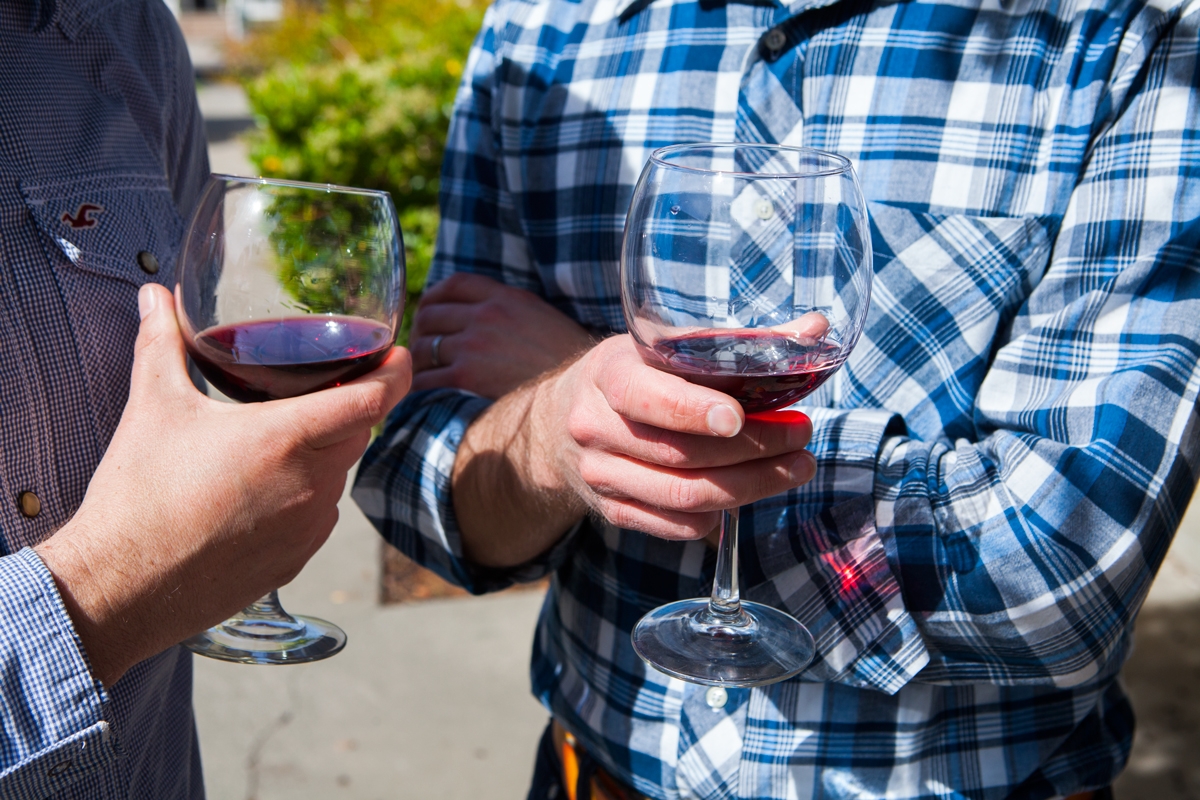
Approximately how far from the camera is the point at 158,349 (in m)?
1.20

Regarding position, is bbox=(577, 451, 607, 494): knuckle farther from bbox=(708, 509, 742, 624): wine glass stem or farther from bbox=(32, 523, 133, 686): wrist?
bbox=(32, 523, 133, 686): wrist

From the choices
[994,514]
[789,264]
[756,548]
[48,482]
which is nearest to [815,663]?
[756,548]

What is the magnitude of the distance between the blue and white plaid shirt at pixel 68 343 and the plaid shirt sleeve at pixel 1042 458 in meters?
0.91

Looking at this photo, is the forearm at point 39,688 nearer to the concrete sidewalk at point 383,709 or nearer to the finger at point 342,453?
the finger at point 342,453

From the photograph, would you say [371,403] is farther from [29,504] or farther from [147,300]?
[29,504]

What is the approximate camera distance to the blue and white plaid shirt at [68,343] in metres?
1.05

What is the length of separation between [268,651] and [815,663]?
2.58 feet

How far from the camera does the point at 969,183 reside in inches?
57.9

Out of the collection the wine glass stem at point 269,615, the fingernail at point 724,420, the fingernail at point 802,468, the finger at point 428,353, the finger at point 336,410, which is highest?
the fingernail at point 724,420

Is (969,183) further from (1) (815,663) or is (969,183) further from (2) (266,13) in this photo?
(2) (266,13)

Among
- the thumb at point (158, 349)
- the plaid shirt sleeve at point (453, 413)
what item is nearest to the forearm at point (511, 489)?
the plaid shirt sleeve at point (453, 413)

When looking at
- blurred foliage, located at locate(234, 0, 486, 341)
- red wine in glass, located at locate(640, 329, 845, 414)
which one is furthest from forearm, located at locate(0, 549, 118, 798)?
blurred foliage, located at locate(234, 0, 486, 341)

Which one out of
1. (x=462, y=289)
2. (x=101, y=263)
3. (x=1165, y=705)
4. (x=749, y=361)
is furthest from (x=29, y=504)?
(x=1165, y=705)

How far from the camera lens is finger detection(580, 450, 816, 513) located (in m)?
1.12
